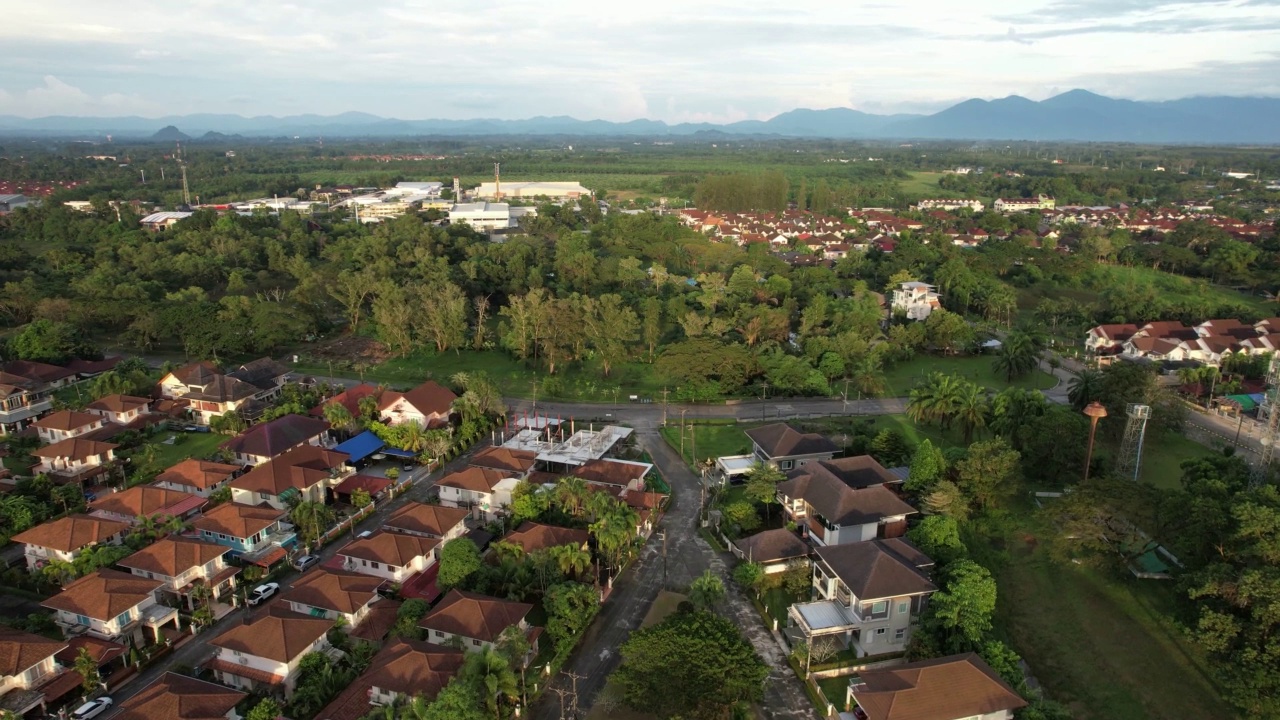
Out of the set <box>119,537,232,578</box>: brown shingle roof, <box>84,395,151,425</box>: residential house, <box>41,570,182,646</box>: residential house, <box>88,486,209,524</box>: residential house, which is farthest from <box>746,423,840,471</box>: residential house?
<box>84,395,151,425</box>: residential house

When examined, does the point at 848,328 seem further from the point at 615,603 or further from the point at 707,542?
the point at 615,603

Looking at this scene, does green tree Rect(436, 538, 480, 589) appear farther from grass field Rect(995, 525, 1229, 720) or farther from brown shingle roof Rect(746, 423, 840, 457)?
grass field Rect(995, 525, 1229, 720)

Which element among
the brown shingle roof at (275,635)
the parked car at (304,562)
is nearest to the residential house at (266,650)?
the brown shingle roof at (275,635)

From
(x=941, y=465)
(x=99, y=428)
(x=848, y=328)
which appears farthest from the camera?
(x=848, y=328)

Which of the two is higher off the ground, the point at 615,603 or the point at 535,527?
the point at 535,527

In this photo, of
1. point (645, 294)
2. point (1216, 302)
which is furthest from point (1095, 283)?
point (645, 294)

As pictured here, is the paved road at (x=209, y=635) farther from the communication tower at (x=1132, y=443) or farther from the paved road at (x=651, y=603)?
the communication tower at (x=1132, y=443)

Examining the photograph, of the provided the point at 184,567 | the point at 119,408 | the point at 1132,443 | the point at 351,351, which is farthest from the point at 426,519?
the point at 351,351

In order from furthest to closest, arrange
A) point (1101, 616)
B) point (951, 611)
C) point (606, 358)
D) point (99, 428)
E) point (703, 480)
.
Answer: point (606, 358) < point (99, 428) < point (703, 480) < point (1101, 616) < point (951, 611)
